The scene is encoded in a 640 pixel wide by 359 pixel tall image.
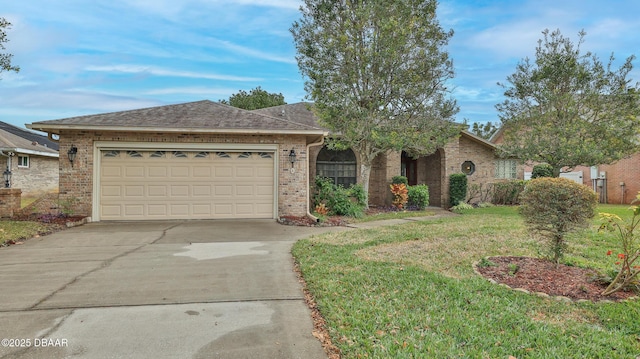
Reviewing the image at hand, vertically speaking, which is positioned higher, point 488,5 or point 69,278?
point 488,5

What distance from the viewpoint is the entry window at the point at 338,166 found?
15.3 m

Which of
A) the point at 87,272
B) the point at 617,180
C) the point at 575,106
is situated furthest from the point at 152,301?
the point at 617,180

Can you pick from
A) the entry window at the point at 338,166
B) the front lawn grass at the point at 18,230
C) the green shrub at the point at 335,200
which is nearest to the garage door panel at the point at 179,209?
the front lawn grass at the point at 18,230

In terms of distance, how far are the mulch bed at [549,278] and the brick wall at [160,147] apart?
656cm

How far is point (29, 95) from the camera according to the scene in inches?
726

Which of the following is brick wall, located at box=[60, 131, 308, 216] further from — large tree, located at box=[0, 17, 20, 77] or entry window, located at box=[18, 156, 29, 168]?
entry window, located at box=[18, 156, 29, 168]

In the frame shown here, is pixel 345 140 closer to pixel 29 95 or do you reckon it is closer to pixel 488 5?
pixel 488 5

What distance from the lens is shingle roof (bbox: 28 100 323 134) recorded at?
384 inches

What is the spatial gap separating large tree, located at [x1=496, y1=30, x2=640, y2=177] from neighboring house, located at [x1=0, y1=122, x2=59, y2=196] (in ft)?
77.7

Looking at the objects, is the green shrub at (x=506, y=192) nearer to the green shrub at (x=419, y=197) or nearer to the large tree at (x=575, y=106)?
the large tree at (x=575, y=106)

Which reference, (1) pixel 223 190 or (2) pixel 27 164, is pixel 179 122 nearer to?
(1) pixel 223 190

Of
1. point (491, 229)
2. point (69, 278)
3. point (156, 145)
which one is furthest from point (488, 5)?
point (69, 278)

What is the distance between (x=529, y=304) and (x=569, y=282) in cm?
108

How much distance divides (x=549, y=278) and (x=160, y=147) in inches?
389
